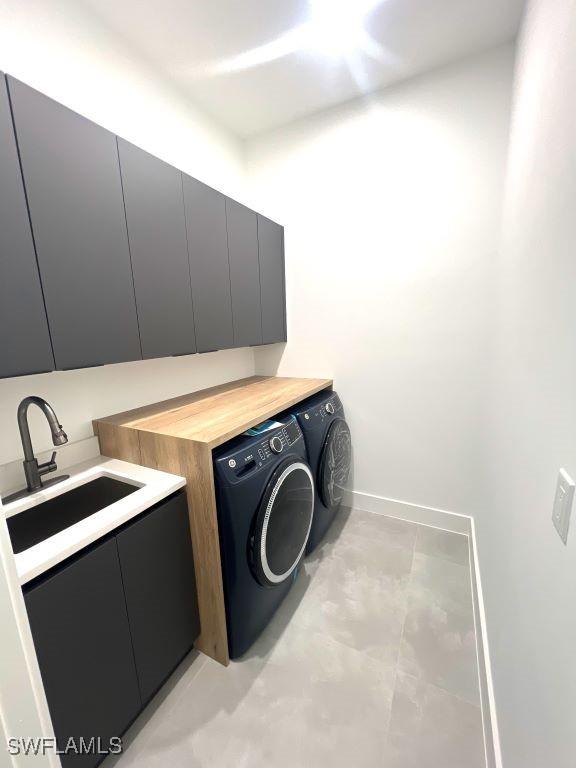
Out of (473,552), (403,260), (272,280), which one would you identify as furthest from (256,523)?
(403,260)

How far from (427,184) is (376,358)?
3.60ft

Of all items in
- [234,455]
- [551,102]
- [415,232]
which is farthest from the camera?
[415,232]

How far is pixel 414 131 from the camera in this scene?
1.80 m

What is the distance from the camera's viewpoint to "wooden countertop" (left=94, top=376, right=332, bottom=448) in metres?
1.27

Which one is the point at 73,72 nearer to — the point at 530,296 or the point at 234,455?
the point at 234,455

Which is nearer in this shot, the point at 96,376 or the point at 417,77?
the point at 96,376

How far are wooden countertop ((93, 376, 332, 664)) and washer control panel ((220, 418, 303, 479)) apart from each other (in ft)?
0.27

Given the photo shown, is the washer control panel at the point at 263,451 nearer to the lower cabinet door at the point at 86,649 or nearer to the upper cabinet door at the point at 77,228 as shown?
the lower cabinet door at the point at 86,649

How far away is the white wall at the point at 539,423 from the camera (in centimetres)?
61

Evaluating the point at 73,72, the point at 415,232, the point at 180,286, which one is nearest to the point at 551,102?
the point at 415,232

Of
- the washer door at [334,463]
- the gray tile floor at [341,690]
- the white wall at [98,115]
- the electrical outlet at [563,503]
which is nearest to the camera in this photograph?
the electrical outlet at [563,503]

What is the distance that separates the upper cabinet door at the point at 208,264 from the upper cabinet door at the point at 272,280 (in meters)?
0.37

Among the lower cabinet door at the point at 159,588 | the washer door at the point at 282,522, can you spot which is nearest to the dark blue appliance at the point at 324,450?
the washer door at the point at 282,522

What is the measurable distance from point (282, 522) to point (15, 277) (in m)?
1.34
